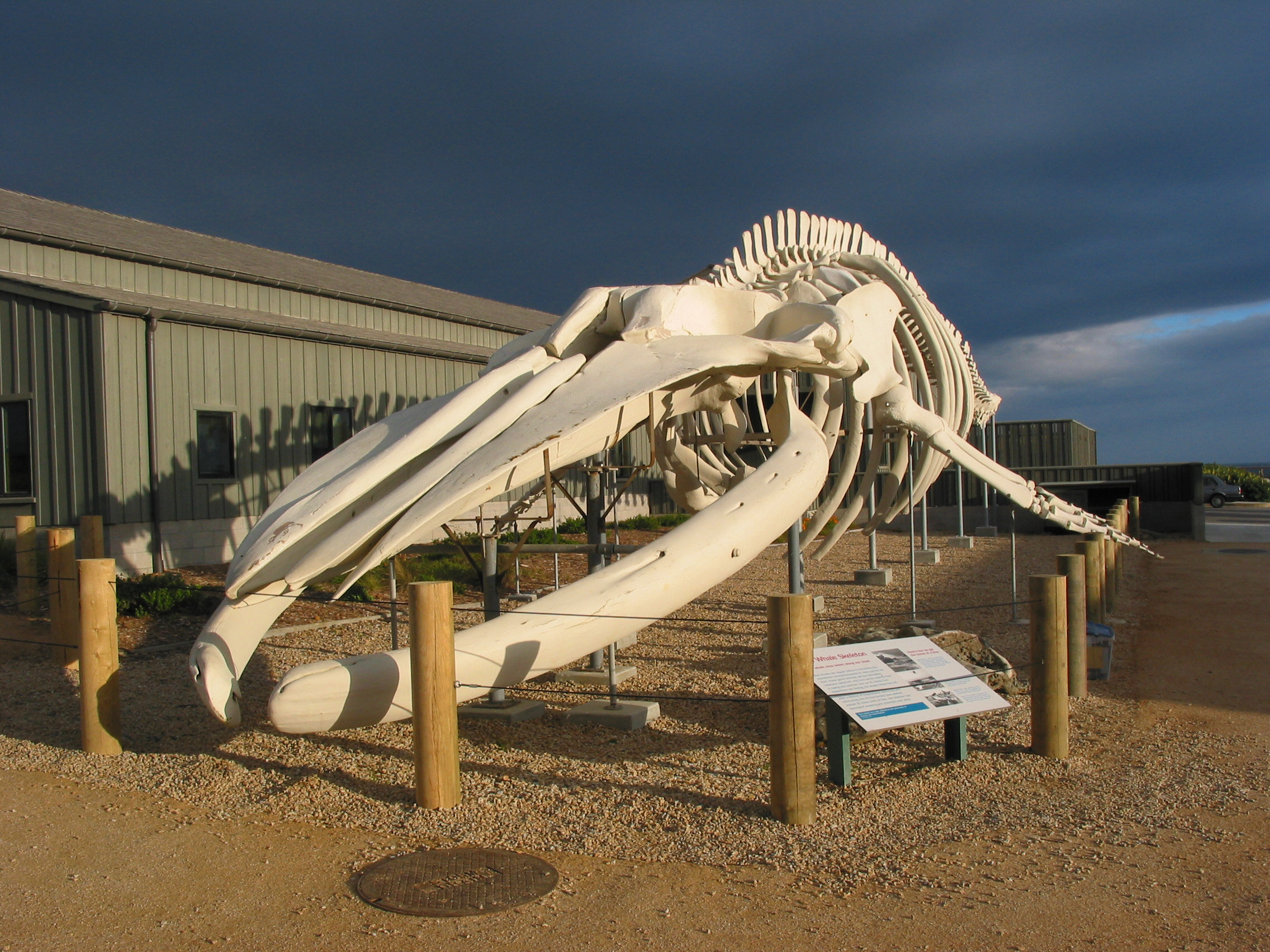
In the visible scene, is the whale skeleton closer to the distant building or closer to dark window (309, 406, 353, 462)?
dark window (309, 406, 353, 462)

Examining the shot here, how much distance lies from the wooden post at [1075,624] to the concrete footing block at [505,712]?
3.76 meters

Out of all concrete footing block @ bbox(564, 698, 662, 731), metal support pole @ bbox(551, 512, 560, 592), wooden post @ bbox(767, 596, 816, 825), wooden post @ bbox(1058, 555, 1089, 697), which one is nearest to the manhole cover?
wooden post @ bbox(767, 596, 816, 825)

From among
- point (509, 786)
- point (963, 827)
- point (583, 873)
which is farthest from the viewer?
point (509, 786)

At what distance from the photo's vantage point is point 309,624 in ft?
36.9

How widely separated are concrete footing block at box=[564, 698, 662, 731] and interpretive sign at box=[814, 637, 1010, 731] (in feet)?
5.23

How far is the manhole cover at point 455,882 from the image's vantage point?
399 centimetres

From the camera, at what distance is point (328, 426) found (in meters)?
17.1

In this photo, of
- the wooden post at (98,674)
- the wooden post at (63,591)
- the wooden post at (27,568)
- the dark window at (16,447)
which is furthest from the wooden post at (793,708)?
the dark window at (16,447)

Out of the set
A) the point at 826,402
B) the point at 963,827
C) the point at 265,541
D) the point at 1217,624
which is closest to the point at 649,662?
the point at 826,402

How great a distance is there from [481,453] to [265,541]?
1084 mm

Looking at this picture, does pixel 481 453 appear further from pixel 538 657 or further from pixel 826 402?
pixel 826 402

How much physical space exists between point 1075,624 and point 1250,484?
1846 inches

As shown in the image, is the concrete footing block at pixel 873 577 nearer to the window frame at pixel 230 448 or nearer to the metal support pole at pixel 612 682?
the metal support pole at pixel 612 682

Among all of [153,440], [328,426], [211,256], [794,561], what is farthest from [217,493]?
[794,561]
